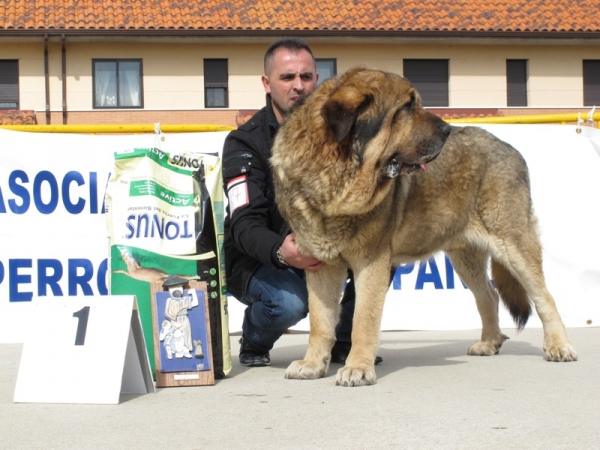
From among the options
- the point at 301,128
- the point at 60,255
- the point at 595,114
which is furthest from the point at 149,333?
the point at 595,114

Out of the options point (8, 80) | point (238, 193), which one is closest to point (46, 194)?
point (238, 193)

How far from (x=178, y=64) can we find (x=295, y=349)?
1992cm

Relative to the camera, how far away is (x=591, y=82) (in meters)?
26.1

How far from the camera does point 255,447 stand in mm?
2855

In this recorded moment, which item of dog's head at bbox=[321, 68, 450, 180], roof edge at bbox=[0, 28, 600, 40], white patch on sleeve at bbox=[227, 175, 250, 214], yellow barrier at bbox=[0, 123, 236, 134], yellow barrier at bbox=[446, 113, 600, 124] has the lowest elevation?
white patch on sleeve at bbox=[227, 175, 250, 214]

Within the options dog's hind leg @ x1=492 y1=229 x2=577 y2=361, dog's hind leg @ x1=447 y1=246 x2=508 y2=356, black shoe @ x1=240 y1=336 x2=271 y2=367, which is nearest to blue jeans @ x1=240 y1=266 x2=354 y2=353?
black shoe @ x1=240 y1=336 x2=271 y2=367

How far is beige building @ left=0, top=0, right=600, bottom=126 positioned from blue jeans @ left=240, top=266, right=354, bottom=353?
19164 millimetres

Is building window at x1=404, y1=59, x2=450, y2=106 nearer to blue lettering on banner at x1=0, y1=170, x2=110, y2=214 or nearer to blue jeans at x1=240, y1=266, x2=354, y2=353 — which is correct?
blue lettering on banner at x1=0, y1=170, x2=110, y2=214

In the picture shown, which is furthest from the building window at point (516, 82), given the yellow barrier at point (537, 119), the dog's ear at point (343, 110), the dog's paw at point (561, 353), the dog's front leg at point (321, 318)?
the dog's ear at point (343, 110)

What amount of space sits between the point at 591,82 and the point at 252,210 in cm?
2386

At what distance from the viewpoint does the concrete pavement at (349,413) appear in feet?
9.58

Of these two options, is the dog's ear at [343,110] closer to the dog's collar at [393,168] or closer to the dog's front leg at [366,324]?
the dog's collar at [393,168]

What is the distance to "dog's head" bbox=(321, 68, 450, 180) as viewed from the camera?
156 inches

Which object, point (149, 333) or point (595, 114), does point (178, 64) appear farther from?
point (149, 333)
